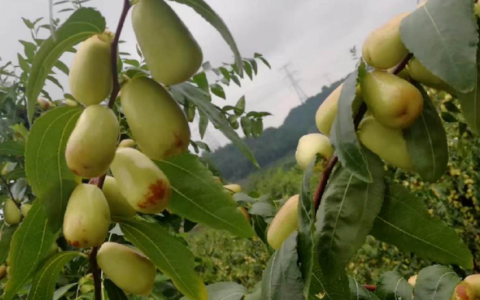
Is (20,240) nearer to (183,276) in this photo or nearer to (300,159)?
(183,276)

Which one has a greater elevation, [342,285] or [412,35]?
[412,35]

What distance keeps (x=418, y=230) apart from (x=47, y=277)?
0.43 m

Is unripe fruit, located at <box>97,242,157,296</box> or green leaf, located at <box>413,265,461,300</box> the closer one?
unripe fruit, located at <box>97,242,157,296</box>

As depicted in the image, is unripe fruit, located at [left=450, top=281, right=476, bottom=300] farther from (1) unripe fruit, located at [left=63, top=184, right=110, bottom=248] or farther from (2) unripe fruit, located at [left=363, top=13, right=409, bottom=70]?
(1) unripe fruit, located at [left=63, top=184, right=110, bottom=248]

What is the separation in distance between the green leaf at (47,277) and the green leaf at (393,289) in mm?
441

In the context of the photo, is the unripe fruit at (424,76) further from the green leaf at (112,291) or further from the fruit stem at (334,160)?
the green leaf at (112,291)

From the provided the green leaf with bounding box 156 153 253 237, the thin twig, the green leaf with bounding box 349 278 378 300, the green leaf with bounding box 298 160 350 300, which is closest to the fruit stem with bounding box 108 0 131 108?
the thin twig

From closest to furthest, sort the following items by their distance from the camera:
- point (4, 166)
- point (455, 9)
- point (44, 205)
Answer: point (455, 9), point (44, 205), point (4, 166)

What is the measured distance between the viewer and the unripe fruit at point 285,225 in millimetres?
586

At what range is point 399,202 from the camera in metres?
0.52

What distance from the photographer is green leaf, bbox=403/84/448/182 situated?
1.64 feet

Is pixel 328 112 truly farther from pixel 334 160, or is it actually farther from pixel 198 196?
pixel 198 196

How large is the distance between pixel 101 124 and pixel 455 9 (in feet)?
1.04

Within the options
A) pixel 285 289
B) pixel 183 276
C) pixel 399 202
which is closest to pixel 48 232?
pixel 183 276
